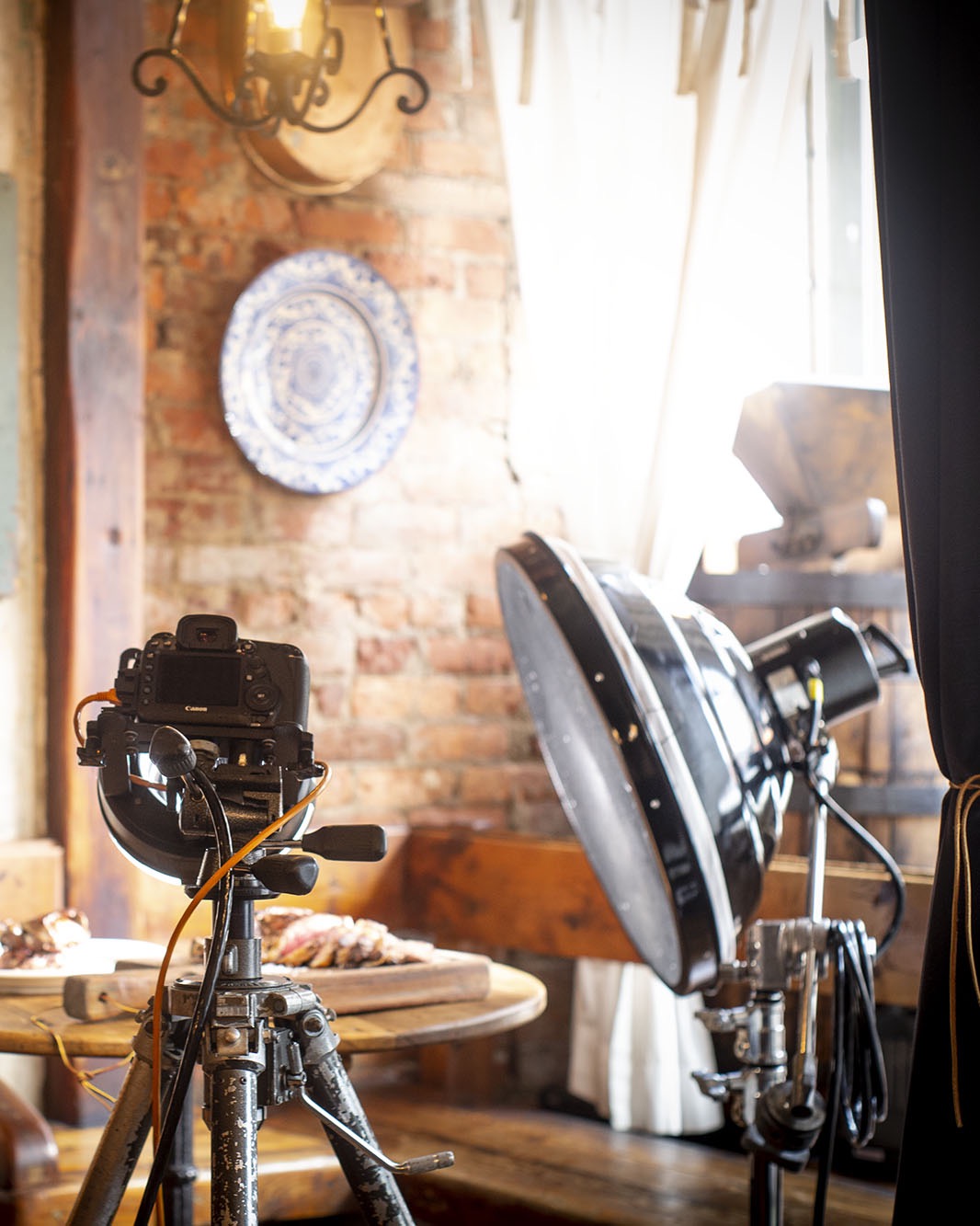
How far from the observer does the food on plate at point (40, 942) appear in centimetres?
172

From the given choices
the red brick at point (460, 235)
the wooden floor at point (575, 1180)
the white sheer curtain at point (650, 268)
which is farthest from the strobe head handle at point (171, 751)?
the red brick at point (460, 235)

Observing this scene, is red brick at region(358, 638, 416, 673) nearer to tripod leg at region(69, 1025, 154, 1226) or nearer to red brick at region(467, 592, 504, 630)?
red brick at region(467, 592, 504, 630)

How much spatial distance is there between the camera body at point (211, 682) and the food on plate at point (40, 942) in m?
0.66

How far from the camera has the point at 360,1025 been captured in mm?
1462

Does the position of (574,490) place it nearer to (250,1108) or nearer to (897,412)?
(897,412)

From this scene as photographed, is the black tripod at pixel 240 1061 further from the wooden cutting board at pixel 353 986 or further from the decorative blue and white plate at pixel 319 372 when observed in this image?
the decorative blue and white plate at pixel 319 372

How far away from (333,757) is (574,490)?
69cm

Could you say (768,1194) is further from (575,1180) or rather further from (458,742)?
(458,742)

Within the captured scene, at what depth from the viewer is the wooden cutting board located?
58.6 inches

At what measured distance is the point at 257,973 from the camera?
3.92 feet

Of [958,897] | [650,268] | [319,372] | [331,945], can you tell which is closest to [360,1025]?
[331,945]

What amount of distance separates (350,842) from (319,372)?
66.2 inches

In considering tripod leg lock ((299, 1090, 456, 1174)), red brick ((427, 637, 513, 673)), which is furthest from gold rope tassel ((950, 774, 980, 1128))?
red brick ((427, 637, 513, 673))

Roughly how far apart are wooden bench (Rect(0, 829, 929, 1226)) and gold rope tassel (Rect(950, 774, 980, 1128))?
26.6 inches
